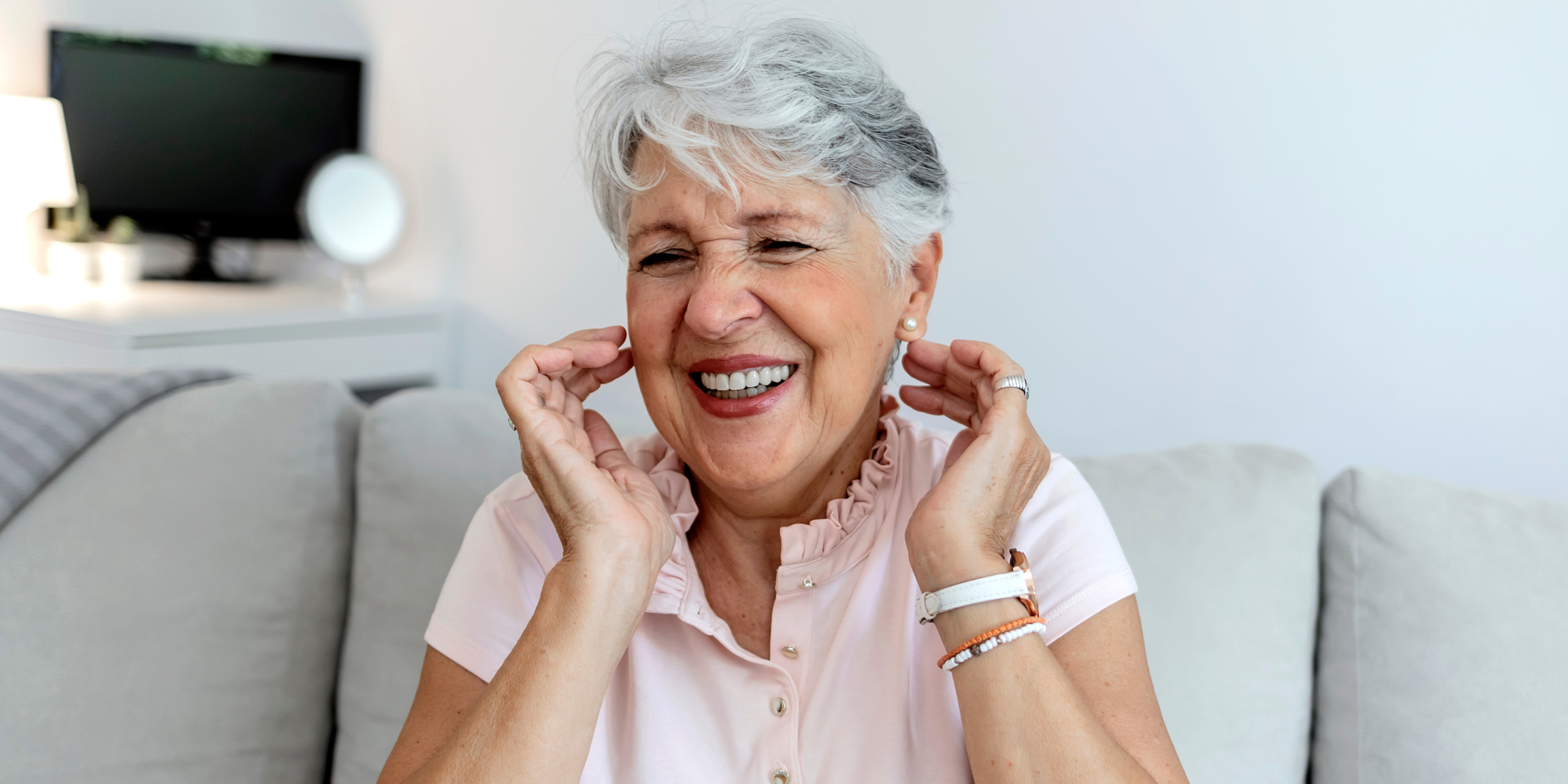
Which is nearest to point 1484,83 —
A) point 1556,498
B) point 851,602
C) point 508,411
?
point 1556,498

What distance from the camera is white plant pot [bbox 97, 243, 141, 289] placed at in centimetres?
281

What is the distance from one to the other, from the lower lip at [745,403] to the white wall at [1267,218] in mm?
474

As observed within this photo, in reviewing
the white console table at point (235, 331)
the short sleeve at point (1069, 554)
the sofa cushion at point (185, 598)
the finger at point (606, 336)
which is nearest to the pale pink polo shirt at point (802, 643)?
the short sleeve at point (1069, 554)

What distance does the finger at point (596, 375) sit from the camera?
128 cm

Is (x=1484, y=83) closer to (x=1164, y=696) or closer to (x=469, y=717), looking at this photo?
(x=1164, y=696)

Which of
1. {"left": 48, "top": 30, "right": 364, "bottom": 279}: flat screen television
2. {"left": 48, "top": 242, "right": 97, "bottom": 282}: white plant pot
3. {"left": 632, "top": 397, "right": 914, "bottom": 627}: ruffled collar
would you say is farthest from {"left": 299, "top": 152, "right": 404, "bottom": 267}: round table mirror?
{"left": 632, "top": 397, "right": 914, "bottom": 627}: ruffled collar

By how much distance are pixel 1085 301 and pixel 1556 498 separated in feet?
2.64

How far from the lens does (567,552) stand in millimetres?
1062

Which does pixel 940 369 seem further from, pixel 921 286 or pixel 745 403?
pixel 745 403

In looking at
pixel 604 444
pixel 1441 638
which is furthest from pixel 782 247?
pixel 1441 638

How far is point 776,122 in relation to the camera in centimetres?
107

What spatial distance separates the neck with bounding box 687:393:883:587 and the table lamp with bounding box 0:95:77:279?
2.46 m

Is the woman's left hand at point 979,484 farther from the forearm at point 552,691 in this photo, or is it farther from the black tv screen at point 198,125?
the black tv screen at point 198,125

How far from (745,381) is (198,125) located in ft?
8.53
